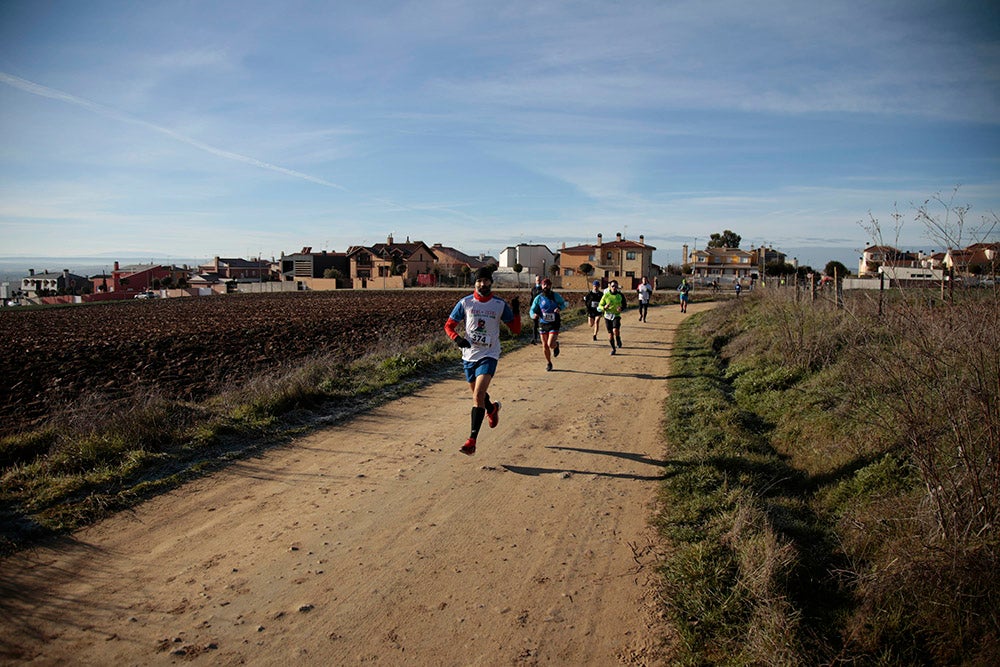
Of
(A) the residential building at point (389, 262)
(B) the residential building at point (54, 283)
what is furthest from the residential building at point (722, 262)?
(B) the residential building at point (54, 283)

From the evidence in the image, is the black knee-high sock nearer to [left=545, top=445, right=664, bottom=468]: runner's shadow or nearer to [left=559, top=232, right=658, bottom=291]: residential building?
[left=545, top=445, right=664, bottom=468]: runner's shadow

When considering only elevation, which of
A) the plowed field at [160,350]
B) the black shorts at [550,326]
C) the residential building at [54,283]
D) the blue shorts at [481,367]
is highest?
the residential building at [54,283]

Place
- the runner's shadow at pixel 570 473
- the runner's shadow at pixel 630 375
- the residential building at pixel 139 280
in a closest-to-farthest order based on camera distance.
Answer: the runner's shadow at pixel 570 473, the runner's shadow at pixel 630 375, the residential building at pixel 139 280

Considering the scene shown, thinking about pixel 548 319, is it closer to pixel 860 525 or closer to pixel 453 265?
pixel 860 525

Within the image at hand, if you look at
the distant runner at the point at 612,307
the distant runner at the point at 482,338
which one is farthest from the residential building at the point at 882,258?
the distant runner at the point at 612,307

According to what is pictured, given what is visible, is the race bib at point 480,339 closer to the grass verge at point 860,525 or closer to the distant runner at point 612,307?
the grass verge at point 860,525

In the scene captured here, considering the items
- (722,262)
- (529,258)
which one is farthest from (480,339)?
(722,262)

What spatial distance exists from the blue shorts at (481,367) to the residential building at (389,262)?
78809 millimetres

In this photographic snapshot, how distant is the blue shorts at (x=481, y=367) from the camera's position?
7.51m

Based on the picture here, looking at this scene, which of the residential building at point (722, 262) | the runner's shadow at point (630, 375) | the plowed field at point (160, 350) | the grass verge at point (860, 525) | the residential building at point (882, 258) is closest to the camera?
the grass verge at point (860, 525)

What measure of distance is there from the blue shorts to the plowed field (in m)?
5.57

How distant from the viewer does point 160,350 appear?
2128 cm

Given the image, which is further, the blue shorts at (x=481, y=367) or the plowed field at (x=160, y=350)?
the plowed field at (x=160, y=350)

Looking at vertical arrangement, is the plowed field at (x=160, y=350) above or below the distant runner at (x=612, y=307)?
below
